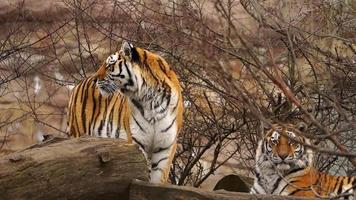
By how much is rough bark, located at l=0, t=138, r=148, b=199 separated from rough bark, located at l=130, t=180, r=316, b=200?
0.06 m

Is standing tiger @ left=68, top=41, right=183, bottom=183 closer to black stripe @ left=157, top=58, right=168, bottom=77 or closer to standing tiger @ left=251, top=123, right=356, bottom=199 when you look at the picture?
black stripe @ left=157, top=58, right=168, bottom=77

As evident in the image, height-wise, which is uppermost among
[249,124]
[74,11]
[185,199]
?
[74,11]

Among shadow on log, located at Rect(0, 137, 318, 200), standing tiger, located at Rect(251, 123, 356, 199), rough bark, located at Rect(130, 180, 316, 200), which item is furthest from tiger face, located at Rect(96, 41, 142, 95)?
rough bark, located at Rect(130, 180, 316, 200)

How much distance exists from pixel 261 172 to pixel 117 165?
2688 mm

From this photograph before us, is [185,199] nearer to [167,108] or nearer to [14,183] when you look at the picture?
[14,183]

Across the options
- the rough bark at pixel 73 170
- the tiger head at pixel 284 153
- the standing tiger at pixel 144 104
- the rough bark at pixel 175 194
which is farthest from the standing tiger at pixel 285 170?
the rough bark at pixel 73 170

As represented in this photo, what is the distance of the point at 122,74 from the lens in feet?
22.6

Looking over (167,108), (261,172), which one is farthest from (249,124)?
(167,108)

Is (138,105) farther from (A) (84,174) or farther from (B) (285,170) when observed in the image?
(A) (84,174)

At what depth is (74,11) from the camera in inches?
357

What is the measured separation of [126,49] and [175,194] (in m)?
2.14

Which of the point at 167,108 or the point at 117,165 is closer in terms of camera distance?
the point at 117,165

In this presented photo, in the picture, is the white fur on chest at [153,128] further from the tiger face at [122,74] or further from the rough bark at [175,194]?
the rough bark at [175,194]

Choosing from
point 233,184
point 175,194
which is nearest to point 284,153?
point 233,184
